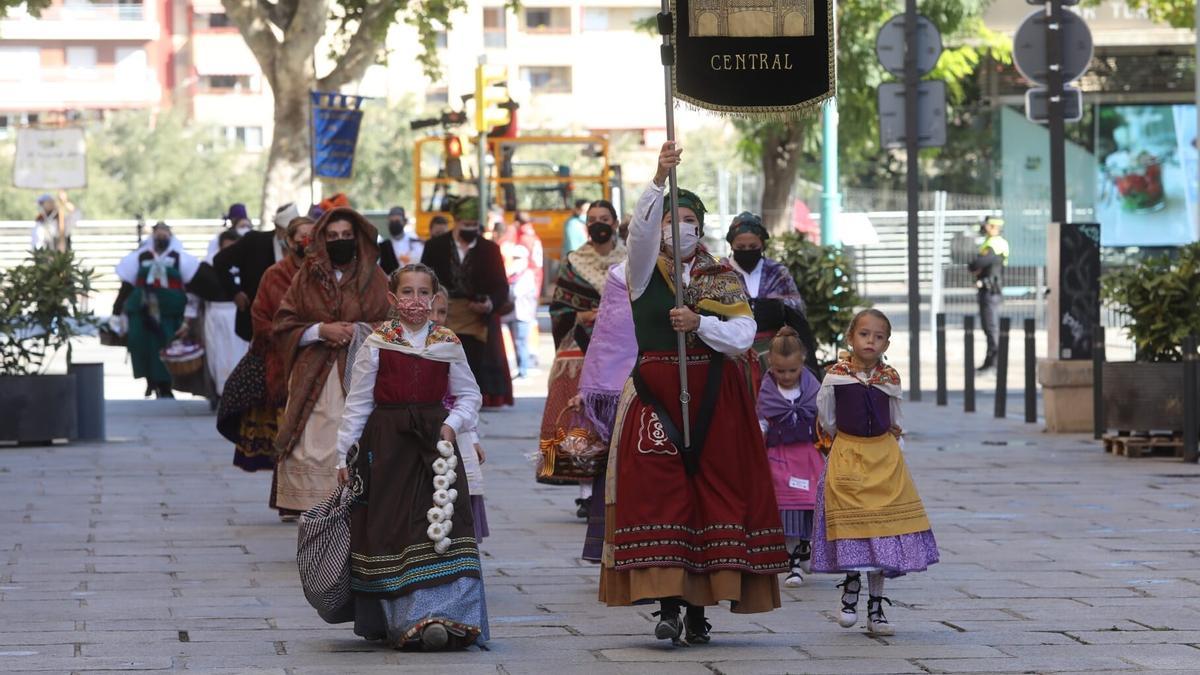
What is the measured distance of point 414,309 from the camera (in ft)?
26.3

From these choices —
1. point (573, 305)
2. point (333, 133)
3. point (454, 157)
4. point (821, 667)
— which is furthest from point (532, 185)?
point (821, 667)

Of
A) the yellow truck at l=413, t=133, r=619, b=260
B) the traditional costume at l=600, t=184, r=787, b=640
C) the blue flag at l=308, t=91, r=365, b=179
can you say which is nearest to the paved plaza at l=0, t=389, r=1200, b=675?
the traditional costume at l=600, t=184, r=787, b=640

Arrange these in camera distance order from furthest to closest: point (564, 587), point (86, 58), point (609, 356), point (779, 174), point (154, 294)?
1. point (86, 58)
2. point (779, 174)
3. point (154, 294)
4. point (564, 587)
5. point (609, 356)

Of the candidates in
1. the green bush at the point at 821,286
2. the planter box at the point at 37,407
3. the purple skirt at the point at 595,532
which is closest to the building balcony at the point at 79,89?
the planter box at the point at 37,407

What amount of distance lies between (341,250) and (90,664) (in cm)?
343

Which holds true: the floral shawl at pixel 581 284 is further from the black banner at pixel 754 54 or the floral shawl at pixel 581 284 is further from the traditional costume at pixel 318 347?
the black banner at pixel 754 54

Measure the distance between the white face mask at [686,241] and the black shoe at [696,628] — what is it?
1264 mm

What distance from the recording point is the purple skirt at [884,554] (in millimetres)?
7883

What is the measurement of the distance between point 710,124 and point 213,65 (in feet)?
63.8

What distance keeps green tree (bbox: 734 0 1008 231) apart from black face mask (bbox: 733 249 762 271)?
83.3 ft

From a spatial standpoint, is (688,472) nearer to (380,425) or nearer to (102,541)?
(380,425)

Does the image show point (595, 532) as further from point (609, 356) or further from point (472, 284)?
point (472, 284)

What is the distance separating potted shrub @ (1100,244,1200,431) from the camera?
14891 millimetres

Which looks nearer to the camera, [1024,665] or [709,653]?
[1024,665]
